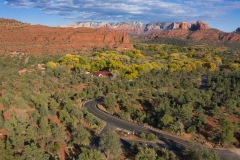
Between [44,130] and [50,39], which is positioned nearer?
[44,130]

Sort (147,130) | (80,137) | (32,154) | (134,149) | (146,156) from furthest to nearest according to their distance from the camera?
1. (147,130)
2. (80,137)
3. (134,149)
4. (146,156)
5. (32,154)

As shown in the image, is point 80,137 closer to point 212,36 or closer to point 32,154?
point 32,154

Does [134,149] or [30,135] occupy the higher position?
[30,135]

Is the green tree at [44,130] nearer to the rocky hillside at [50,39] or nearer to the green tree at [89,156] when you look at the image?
the green tree at [89,156]

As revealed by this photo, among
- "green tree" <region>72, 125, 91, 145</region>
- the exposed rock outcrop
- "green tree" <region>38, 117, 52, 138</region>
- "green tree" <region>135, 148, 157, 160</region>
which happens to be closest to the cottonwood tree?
"green tree" <region>135, 148, 157, 160</region>

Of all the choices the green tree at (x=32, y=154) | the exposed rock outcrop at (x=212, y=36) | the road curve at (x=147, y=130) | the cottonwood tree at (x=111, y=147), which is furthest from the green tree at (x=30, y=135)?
the exposed rock outcrop at (x=212, y=36)

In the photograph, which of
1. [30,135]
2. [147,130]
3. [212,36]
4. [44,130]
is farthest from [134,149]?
[212,36]

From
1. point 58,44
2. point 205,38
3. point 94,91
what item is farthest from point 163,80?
point 205,38
